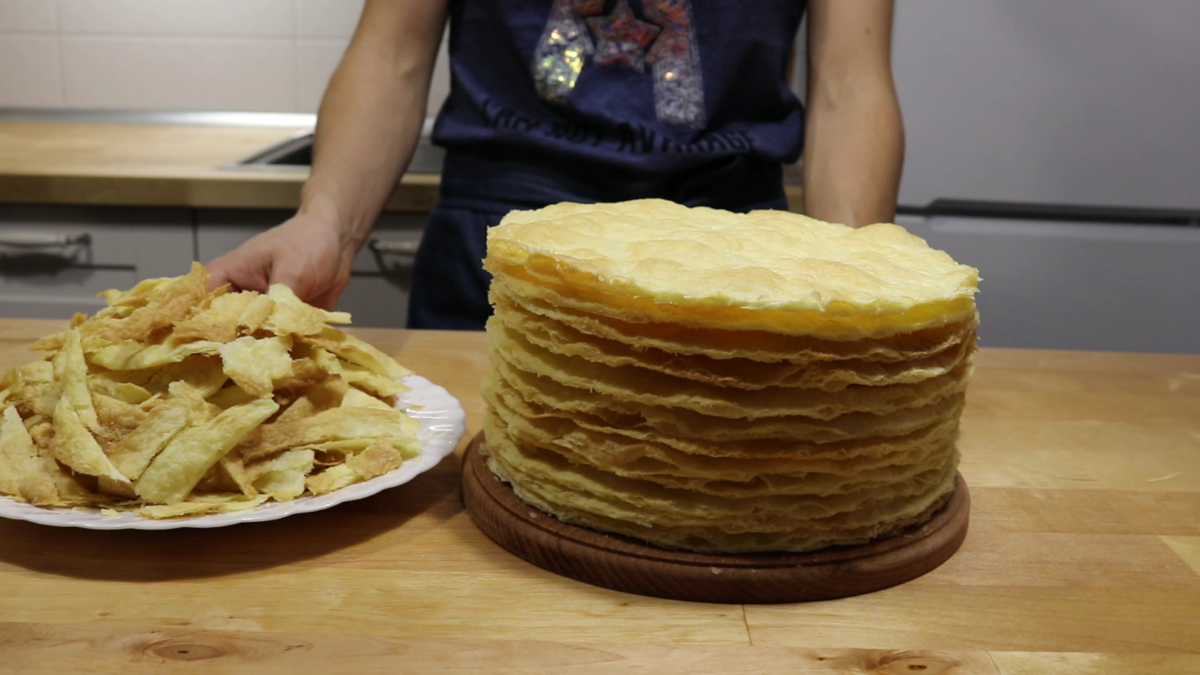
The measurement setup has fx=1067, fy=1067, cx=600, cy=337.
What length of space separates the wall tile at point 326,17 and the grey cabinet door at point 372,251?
938 millimetres

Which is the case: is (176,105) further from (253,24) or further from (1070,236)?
(1070,236)

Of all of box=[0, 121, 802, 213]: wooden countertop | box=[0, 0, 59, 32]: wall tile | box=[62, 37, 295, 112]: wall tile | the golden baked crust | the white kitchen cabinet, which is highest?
the golden baked crust

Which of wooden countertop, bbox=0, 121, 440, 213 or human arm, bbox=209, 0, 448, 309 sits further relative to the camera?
wooden countertop, bbox=0, 121, 440, 213

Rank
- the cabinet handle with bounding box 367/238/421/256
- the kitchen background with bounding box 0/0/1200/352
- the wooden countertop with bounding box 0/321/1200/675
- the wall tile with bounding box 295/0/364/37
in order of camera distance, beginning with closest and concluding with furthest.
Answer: the wooden countertop with bounding box 0/321/1200/675
the cabinet handle with bounding box 367/238/421/256
the kitchen background with bounding box 0/0/1200/352
the wall tile with bounding box 295/0/364/37

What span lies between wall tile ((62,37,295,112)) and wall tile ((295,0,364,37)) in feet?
0.24

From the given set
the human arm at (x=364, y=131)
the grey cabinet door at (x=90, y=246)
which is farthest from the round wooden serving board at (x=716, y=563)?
the grey cabinet door at (x=90, y=246)

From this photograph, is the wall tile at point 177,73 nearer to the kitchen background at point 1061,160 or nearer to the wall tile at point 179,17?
the wall tile at point 179,17

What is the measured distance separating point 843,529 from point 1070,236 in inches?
81.2

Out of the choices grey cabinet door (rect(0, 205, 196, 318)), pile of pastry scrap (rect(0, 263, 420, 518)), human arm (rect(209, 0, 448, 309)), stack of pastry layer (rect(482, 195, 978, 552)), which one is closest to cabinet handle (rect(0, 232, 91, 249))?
grey cabinet door (rect(0, 205, 196, 318))

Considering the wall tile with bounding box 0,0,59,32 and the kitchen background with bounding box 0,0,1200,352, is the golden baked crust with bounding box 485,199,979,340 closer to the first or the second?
the kitchen background with bounding box 0,0,1200,352

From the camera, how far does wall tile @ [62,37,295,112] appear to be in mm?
2926

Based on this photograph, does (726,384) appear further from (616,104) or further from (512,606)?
(616,104)

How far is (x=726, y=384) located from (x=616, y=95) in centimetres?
92

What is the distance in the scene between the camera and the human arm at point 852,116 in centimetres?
151
